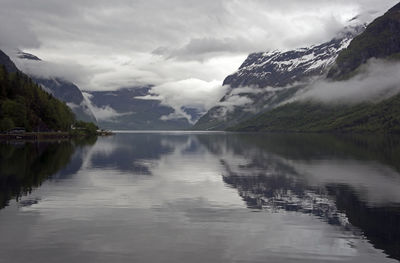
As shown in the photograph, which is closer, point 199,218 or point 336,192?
point 199,218

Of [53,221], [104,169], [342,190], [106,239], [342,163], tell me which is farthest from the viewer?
[342,163]

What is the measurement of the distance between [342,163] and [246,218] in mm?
64583

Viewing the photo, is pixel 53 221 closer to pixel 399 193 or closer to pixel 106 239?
pixel 106 239

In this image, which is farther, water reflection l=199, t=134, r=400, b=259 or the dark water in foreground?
water reflection l=199, t=134, r=400, b=259

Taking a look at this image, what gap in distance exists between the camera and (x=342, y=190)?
6019 centimetres

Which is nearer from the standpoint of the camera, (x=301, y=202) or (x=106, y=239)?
(x=106, y=239)

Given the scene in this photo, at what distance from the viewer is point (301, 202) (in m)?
51.2

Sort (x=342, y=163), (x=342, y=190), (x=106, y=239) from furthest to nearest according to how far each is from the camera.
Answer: (x=342, y=163)
(x=342, y=190)
(x=106, y=239)

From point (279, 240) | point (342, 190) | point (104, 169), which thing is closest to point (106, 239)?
point (279, 240)

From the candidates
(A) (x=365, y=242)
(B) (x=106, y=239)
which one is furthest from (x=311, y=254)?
(B) (x=106, y=239)

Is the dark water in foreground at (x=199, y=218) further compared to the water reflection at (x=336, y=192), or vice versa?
the water reflection at (x=336, y=192)

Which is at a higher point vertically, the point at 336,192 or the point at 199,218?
the point at 336,192

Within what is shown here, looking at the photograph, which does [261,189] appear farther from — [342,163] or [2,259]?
[342,163]

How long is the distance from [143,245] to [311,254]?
13150 millimetres
